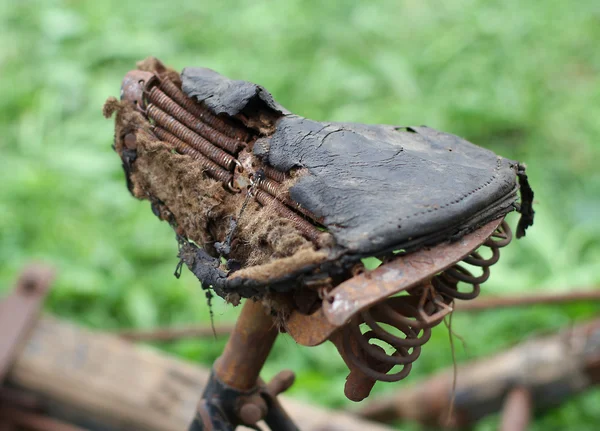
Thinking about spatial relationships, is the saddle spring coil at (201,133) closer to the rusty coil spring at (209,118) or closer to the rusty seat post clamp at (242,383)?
the rusty coil spring at (209,118)

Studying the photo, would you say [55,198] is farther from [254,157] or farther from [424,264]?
[424,264]

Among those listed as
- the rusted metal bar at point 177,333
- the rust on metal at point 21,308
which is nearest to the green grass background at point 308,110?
the rusted metal bar at point 177,333

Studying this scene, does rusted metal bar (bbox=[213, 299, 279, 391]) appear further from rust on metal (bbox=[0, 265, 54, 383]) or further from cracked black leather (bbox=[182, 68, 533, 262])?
rust on metal (bbox=[0, 265, 54, 383])

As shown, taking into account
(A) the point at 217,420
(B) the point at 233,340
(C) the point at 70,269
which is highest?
(B) the point at 233,340

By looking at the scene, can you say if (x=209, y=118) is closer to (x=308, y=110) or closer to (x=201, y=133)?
(x=201, y=133)

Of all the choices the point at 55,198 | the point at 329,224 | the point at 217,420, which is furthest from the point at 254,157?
the point at 55,198

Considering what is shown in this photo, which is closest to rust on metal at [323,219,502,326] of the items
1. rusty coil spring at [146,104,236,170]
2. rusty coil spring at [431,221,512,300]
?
rusty coil spring at [431,221,512,300]

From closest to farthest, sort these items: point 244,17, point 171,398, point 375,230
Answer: point 375,230 < point 171,398 < point 244,17
